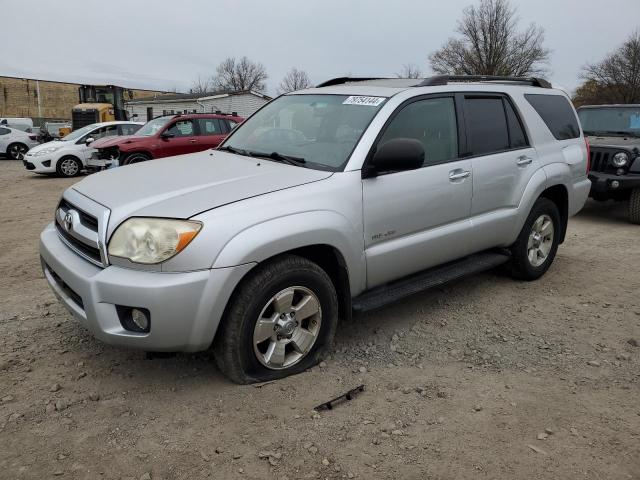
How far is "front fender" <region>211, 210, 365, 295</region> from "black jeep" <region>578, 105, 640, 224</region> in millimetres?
5891

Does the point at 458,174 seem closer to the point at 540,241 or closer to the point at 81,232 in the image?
the point at 540,241

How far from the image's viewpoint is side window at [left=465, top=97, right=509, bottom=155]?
4.09 metres

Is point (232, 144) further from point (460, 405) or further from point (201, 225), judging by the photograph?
point (460, 405)

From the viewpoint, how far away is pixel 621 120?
8.78 m

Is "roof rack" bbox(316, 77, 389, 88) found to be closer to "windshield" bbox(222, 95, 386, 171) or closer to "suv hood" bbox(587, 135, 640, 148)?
"windshield" bbox(222, 95, 386, 171)

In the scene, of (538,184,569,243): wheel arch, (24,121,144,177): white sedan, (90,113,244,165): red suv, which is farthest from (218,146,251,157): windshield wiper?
(24,121,144,177): white sedan

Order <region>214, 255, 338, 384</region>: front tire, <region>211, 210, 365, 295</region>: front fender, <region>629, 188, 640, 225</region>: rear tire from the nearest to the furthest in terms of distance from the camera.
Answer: <region>211, 210, 365, 295</region>: front fender < <region>214, 255, 338, 384</region>: front tire < <region>629, 188, 640, 225</region>: rear tire

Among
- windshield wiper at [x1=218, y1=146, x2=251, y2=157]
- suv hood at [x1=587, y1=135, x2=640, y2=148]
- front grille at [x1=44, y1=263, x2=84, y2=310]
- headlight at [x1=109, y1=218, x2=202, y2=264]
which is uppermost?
suv hood at [x1=587, y1=135, x2=640, y2=148]

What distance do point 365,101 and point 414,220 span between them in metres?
0.90

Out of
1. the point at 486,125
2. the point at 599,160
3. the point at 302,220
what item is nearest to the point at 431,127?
the point at 486,125

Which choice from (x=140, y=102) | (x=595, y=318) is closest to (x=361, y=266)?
(x=595, y=318)

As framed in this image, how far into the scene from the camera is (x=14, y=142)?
20000 millimetres

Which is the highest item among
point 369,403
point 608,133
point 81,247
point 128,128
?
point 128,128

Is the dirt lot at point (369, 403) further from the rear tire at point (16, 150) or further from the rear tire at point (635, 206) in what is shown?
the rear tire at point (16, 150)
